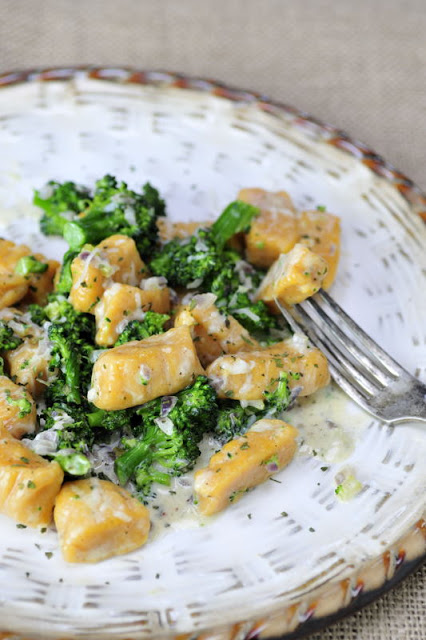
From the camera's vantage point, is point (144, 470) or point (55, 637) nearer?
point (55, 637)

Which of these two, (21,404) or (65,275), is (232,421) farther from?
(65,275)

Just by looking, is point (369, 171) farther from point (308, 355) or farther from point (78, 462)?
point (78, 462)

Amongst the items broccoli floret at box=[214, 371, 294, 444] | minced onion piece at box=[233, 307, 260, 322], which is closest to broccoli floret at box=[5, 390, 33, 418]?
broccoli floret at box=[214, 371, 294, 444]

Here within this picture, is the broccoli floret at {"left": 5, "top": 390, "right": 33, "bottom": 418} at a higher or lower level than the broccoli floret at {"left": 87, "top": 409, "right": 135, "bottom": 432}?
higher

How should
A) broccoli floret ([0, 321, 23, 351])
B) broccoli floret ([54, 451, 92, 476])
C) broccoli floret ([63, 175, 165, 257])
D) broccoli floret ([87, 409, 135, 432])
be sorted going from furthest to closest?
Result: broccoli floret ([63, 175, 165, 257]) < broccoli floret ([0, 321, 23, 351]) < broccoli floret ([87, 409, 135, 432]) < broccoli floret ([54, 451, 92, 476])

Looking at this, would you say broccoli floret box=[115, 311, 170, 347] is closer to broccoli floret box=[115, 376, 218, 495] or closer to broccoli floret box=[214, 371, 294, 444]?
broccoli floret box=[115, 376, 218, 495]

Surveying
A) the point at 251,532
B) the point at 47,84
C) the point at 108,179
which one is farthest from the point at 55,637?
the point at 47,84

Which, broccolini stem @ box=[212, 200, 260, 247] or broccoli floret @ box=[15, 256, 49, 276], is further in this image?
broccolini stem @ box=[212, 200, 260, 247]
